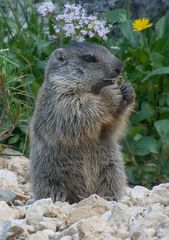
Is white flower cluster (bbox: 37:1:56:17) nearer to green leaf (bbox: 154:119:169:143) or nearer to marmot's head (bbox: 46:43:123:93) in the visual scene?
green leaf (bbox: 154:119:169:143)

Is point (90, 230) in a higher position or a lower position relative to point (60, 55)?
lower

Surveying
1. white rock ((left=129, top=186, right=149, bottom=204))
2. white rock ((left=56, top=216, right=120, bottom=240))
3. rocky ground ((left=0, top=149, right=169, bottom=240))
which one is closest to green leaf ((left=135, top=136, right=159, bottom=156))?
white rock ((left=129, top=186, right=149, bottom=204))

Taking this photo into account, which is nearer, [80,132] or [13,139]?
[80,132]

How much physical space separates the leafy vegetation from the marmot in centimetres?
100

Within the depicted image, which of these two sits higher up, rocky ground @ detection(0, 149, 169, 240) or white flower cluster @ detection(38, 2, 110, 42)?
white flower cluster @ detection(38, 2, 110, 42)

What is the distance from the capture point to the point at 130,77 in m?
8.56

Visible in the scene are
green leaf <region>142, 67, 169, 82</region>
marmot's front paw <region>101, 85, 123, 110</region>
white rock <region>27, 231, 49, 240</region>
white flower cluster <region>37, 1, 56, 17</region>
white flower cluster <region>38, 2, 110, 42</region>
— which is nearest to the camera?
white rock <region>27, 231, 49, 240</region>

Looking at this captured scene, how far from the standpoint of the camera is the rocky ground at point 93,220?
4625 mm

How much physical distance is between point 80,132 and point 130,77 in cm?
234

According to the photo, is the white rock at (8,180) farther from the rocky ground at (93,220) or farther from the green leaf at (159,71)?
the green leaf at (159,71)

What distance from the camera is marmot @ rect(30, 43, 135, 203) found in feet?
20.9

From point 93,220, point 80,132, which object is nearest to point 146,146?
point 80,132

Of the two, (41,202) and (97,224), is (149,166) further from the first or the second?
(97,224)

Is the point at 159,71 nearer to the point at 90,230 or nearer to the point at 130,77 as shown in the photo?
the point at 130,77
